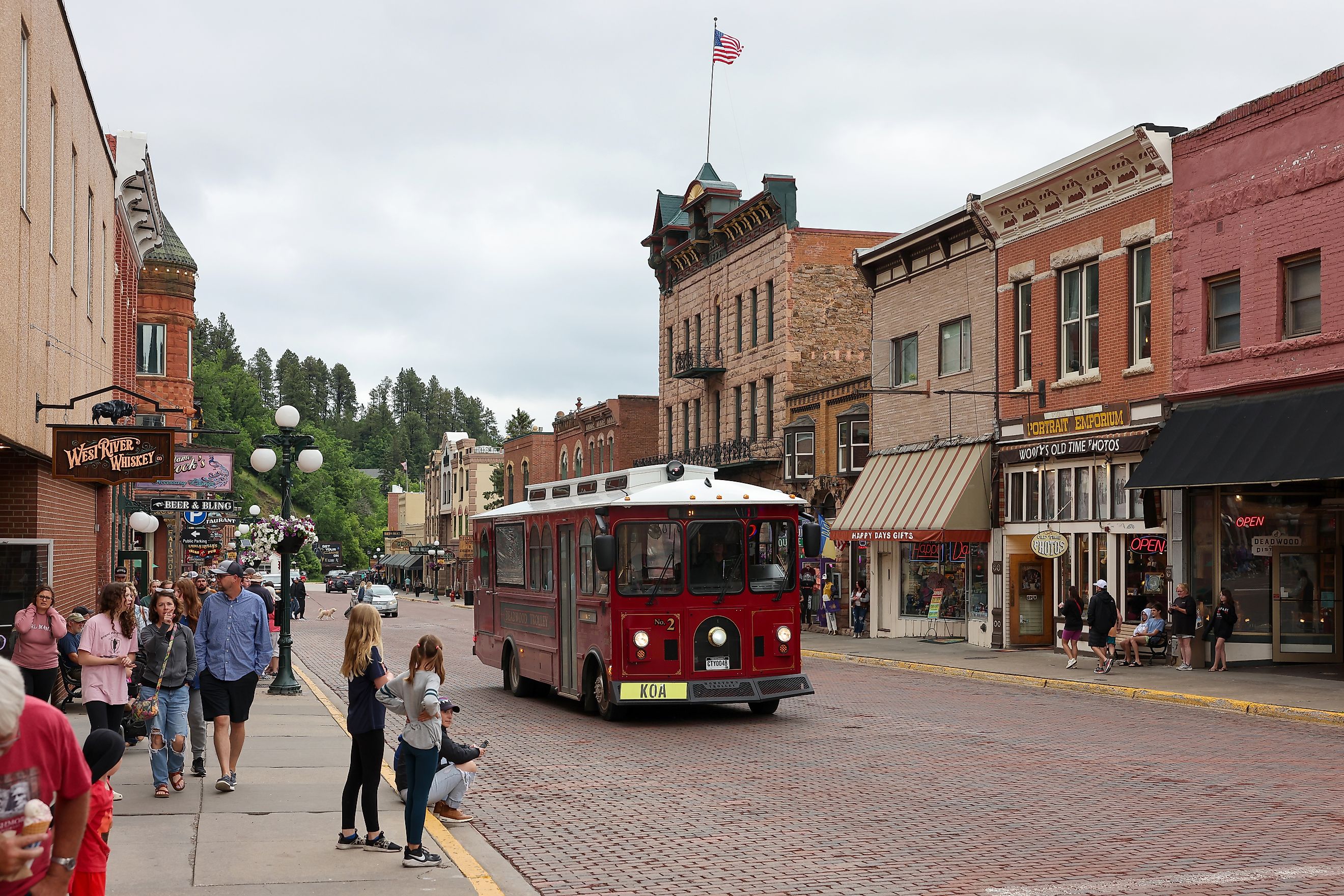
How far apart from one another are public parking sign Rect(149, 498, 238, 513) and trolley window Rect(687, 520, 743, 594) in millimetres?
17812

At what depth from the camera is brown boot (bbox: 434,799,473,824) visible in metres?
10.9

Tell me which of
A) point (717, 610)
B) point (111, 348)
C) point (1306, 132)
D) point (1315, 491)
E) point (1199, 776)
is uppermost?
point (1306, 132)

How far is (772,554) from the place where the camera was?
17.8m

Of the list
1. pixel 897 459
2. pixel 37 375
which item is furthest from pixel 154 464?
pixel 897 459

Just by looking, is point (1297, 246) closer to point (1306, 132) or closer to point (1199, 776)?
point (1306, 132)

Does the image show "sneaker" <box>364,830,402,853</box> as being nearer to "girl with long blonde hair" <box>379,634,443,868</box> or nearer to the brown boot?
"girl with long blonde hair" <box>379,634,443,868</box>

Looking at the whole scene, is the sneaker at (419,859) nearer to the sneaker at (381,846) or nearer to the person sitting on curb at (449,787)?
the sneaker at (381,846)

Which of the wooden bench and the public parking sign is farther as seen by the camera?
the public parking sign

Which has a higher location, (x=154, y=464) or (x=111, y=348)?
(x=111, y=348)

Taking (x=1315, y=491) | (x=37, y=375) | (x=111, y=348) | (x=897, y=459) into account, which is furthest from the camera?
(x=897, y=459)

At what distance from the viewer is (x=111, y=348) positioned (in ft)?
89.4

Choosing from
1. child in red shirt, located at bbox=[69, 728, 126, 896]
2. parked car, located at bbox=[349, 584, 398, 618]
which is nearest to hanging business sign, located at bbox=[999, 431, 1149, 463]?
child in red shirt, located at bbox=[69, 728, 126, 896]

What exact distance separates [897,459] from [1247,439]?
13698mm

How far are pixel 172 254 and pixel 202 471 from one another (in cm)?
1246
